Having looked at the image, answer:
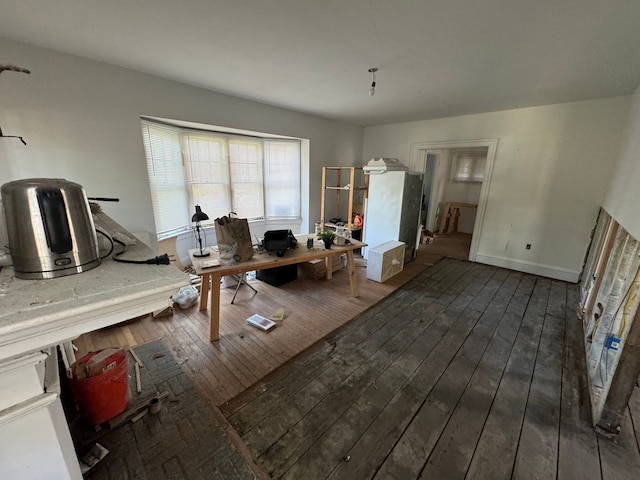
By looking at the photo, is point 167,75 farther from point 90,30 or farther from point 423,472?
point 423,472

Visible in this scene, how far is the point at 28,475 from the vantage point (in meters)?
0.73

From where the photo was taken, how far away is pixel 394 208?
404 cm

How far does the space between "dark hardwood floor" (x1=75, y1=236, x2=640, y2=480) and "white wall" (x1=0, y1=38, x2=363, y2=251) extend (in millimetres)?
1466

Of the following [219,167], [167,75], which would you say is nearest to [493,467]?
[167,75]

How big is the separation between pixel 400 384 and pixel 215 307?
5.34 feet

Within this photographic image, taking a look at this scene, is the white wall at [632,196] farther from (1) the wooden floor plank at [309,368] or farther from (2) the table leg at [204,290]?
(2) the table leg at [204,290]

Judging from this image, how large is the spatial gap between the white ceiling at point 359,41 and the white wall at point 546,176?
1.23 feet

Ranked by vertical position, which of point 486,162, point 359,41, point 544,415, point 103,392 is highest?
point 359,41

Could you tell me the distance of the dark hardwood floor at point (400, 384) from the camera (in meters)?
1.42

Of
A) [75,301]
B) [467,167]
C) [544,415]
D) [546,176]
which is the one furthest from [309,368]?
[467,167]

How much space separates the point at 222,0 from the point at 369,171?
3053 mm

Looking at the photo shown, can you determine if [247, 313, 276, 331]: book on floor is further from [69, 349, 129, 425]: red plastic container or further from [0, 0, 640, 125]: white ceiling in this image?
[0, 0, 640, 125]: white ceiling

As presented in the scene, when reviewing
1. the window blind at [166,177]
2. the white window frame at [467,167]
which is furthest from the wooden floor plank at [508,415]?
the white window frame at [467,167]

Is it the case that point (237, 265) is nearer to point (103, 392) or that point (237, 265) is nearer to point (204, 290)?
point (204, 290)
